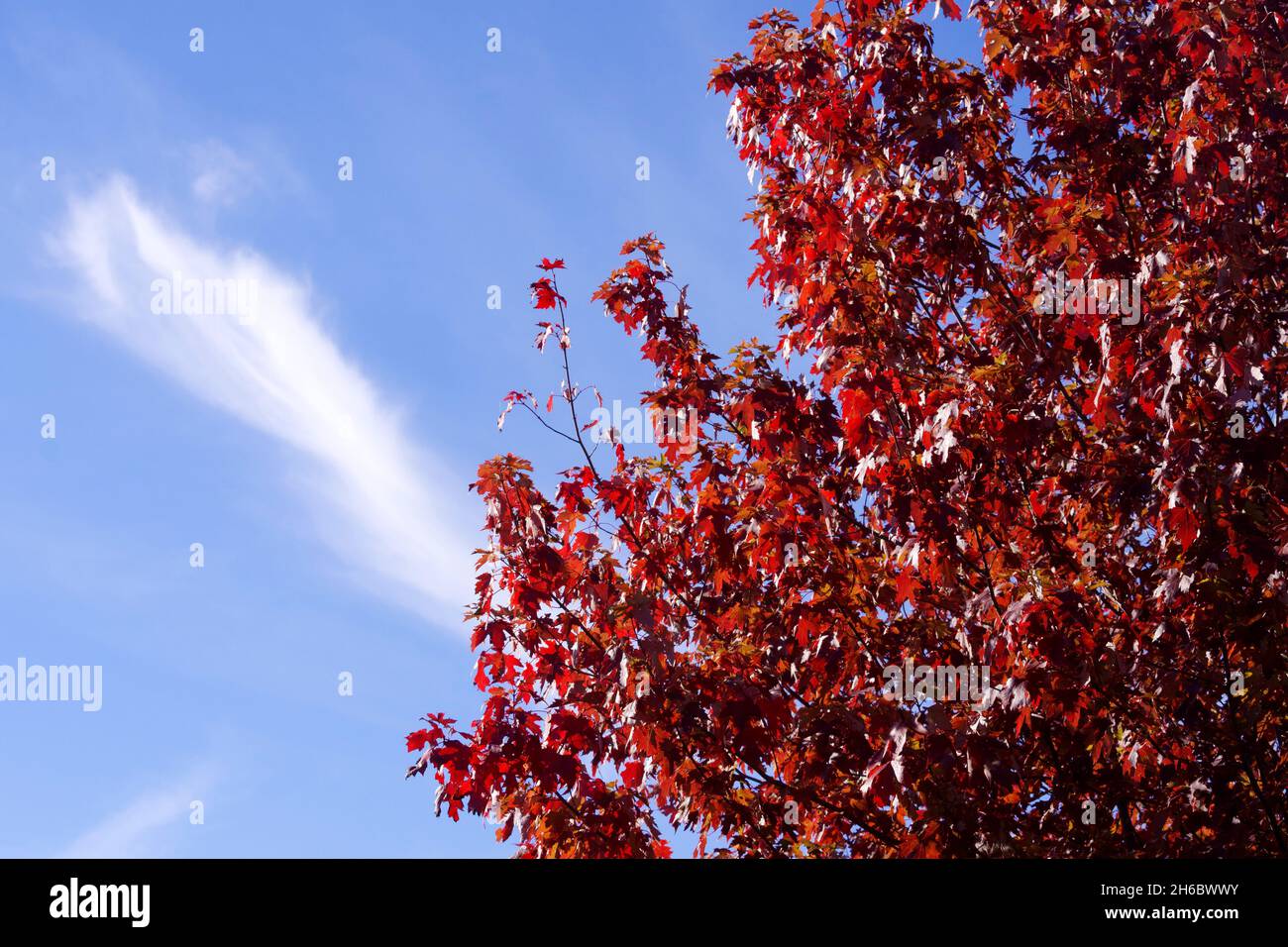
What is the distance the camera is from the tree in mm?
7137

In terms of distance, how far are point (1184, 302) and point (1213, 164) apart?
1602 mm

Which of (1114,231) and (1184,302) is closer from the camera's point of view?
(1184,302)

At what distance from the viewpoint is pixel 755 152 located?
10.2m

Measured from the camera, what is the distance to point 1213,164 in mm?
8070

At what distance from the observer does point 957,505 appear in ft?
26.8

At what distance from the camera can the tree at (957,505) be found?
7.14 m

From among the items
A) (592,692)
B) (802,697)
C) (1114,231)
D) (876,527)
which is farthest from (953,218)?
(592,692)
